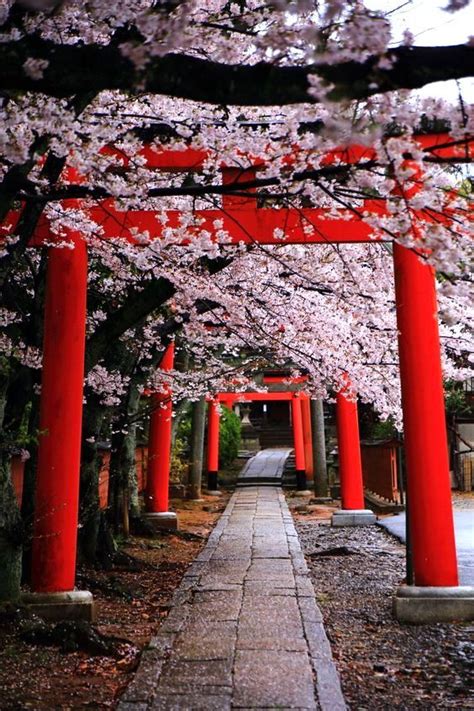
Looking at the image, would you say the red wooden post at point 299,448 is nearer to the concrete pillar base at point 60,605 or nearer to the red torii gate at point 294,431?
the red torii gate at point 294,431

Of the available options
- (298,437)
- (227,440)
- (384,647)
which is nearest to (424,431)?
(384,647)

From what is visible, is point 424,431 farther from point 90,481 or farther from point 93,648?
point 90,481

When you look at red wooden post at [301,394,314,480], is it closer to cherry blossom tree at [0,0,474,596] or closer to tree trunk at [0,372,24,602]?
cherry blossom tree at [0,0,474,596]

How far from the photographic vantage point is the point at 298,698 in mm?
3602

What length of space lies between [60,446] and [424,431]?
9.69ft

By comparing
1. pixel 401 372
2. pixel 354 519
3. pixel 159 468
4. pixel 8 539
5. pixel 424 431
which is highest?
pixel 401 372

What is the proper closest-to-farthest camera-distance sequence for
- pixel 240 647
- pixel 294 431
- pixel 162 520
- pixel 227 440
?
1. pixel 240 647
2. pixel 162 520
3. pixel 294 431
4. pixel 227 440

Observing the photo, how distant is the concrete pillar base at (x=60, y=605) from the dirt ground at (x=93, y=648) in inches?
6.9

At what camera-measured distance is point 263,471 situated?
79.7 feet

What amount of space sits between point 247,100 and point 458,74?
74 cm

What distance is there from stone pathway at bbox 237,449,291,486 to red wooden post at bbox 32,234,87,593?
1678cm

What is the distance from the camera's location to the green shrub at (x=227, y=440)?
2627 centimetres

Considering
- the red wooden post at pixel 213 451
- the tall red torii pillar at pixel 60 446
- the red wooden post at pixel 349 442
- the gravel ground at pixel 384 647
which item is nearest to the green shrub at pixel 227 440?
the red wooden post at pixel 213 451

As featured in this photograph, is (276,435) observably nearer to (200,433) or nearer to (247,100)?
(200,433)
